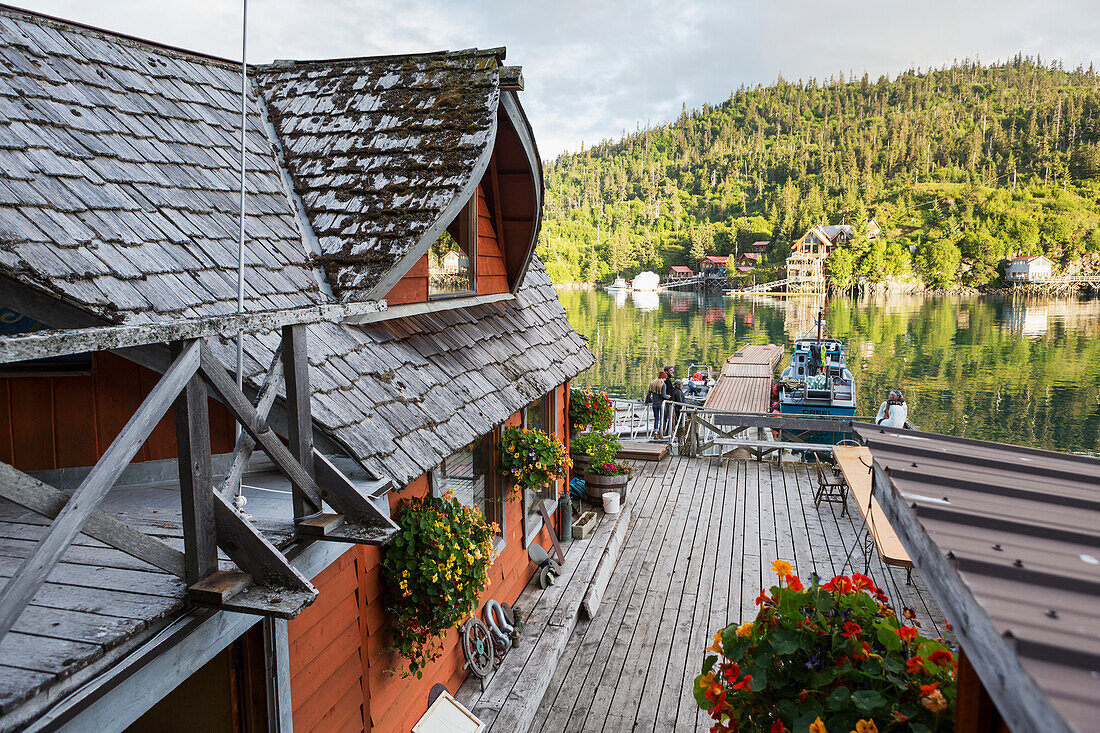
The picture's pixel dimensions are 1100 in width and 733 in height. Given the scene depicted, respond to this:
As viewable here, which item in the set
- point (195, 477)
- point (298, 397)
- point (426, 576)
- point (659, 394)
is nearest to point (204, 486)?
point (195, 477)

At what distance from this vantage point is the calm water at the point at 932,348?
35.3 metres

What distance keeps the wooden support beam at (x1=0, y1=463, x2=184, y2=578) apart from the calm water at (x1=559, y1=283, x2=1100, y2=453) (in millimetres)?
35345

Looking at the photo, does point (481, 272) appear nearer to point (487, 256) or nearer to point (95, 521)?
point (487, 256)

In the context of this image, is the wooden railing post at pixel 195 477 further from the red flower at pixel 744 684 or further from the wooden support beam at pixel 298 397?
the red flower at pixel 744 684

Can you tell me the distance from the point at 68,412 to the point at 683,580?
6.34 meters

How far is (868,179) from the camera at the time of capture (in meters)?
129

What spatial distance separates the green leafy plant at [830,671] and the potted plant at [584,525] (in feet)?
17.7

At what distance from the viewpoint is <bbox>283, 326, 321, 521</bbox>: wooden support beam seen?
2508mm

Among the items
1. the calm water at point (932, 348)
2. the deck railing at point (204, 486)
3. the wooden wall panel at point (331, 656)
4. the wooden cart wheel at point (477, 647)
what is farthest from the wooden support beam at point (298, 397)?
the calm water at point (932, 348)

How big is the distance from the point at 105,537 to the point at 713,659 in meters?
2.43

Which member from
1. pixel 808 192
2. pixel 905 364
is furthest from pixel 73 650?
pixel 808 192

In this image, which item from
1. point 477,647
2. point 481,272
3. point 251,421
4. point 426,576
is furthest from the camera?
point 481,272

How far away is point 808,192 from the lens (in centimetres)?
12975

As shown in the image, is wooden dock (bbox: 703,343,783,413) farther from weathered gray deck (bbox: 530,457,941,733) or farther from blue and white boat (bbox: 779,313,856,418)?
weathered gray deck (bbox: 530,457,941,733)
